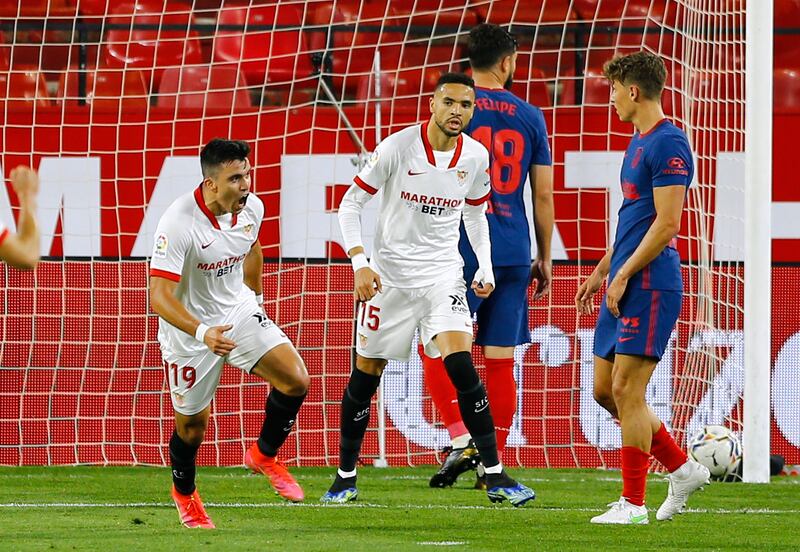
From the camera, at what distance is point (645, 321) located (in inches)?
225

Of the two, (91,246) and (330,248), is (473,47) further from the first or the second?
(91,246)

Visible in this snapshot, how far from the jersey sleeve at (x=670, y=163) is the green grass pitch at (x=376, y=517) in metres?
1.37

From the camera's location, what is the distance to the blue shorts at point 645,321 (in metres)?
5.71

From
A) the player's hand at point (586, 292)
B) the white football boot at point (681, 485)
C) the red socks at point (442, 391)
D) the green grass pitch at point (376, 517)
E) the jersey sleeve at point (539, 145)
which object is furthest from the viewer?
the red socks at point (442, 391)

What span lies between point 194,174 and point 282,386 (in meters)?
3.56

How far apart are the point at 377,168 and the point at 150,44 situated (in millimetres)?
4323

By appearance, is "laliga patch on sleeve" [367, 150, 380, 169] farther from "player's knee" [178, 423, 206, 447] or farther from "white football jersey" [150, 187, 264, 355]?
"player's knee" [178, 423, 206, 447]

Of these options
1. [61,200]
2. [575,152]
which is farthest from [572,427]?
[61,200]

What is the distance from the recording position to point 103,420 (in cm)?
938

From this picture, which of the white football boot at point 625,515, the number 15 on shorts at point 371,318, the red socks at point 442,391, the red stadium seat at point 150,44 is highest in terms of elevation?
the red stadium seat at point 150,44

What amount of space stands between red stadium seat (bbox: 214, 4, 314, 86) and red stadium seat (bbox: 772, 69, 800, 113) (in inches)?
139

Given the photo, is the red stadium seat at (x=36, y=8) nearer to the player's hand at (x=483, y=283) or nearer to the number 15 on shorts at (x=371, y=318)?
the number 15 on shorts at (x=371, y=318)

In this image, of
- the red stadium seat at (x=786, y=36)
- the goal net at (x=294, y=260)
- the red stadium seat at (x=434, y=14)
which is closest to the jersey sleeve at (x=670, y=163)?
the goal net at (x=294, y=260)

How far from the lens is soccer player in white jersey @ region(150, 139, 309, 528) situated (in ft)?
19.1
